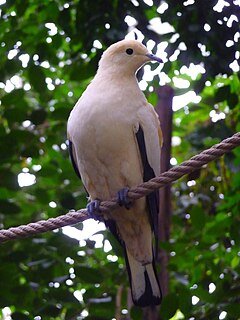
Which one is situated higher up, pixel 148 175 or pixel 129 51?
pixel 129 51

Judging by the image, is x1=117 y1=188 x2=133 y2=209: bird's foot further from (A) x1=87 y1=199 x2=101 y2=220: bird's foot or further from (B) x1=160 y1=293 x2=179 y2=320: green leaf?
(B) x1=160 y1=293 x2=179 y2=320: green leaf

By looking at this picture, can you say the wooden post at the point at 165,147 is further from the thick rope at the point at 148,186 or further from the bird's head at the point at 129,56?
the thick rope at the point at 148,186

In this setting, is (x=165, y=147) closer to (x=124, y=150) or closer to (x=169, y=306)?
(x=169, y=306)

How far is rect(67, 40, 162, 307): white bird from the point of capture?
3.64 m

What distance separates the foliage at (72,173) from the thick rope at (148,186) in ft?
3.22

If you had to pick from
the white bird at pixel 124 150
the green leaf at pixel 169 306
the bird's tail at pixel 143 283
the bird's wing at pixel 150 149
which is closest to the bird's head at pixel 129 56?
the white bird at pixel 124 150

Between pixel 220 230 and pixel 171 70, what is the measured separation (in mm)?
990

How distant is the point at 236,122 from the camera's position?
5031 millimetres

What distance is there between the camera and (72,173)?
16.5 feet

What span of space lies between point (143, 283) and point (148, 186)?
Result: 2.71 feet

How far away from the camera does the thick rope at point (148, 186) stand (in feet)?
10.2

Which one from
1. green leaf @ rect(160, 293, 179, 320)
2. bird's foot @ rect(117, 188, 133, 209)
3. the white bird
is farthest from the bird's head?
Result: green leaf @ rect(160, 293, 179, 320)

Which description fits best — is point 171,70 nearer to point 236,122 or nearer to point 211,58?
point 211,58

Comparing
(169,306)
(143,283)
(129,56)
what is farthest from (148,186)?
(169,306)
